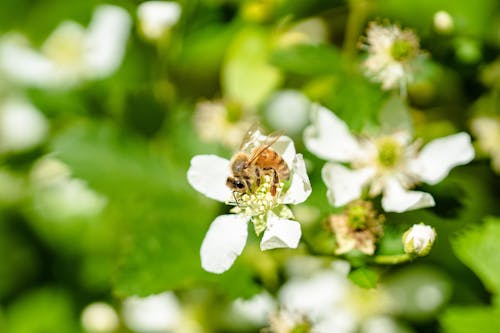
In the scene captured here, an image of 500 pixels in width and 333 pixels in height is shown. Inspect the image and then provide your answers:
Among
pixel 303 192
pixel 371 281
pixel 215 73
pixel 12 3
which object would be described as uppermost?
pixel 12 3

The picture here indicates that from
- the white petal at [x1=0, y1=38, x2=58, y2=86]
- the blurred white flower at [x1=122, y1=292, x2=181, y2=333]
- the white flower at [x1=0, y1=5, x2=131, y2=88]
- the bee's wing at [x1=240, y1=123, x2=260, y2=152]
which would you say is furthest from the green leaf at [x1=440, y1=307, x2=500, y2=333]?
the white petal at [x1=0, y1=38, x2=58, y2=86]

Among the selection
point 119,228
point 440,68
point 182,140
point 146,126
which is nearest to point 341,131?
point 440,68

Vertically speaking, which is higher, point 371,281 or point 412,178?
point 412,178

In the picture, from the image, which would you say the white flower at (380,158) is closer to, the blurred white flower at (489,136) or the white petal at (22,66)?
the blurred white flower at (489,136)

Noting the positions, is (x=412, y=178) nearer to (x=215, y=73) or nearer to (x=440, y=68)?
(x=440, y=68)

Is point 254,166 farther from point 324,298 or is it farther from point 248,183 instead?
point 324,298

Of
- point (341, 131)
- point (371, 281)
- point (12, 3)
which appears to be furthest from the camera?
point (12, 3)

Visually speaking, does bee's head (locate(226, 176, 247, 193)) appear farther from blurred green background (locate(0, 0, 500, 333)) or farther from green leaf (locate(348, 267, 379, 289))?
green leaf (locate(348, 267, 379, 289))
